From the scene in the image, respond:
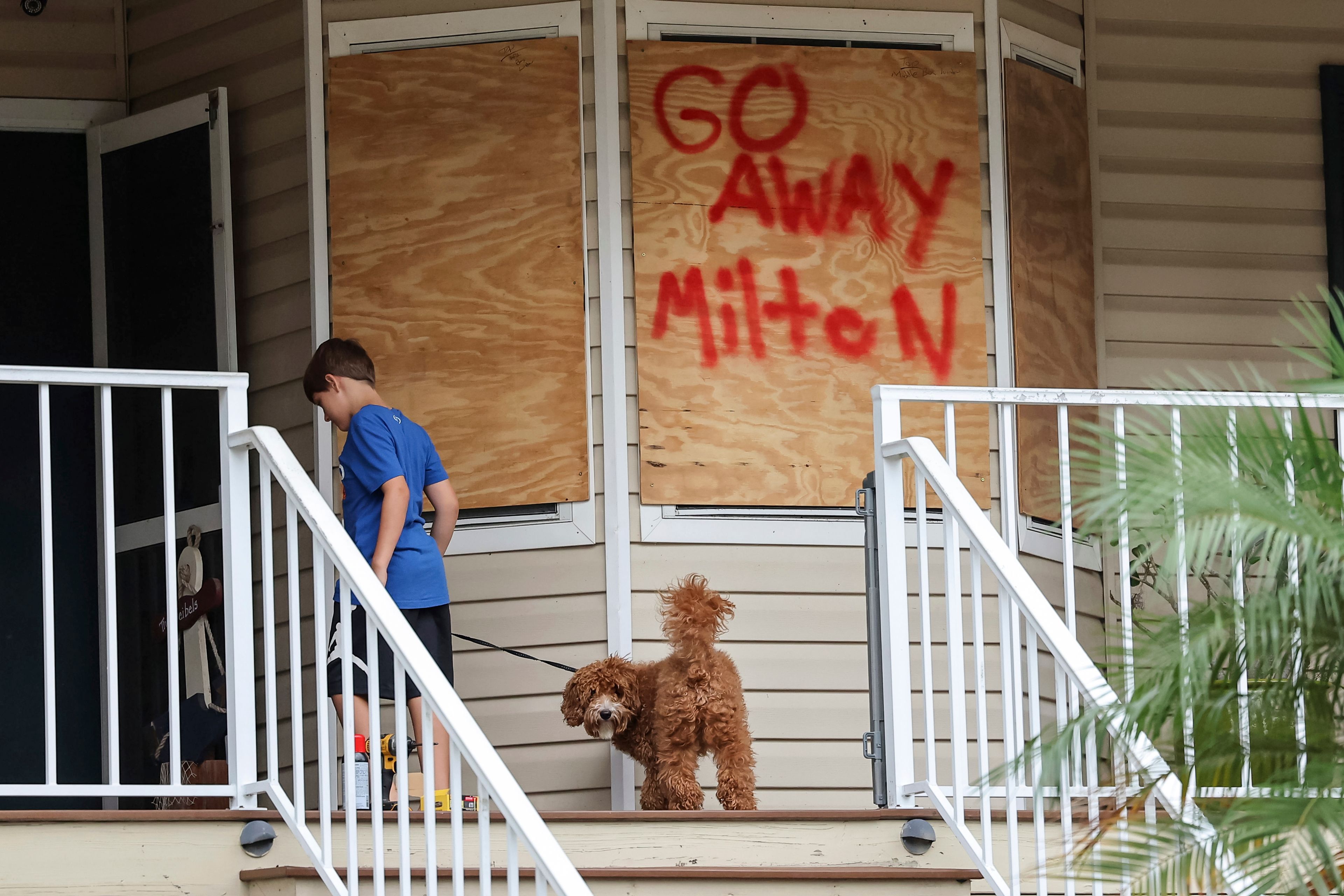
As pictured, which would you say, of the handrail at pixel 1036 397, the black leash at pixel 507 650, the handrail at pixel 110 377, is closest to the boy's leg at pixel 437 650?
the black leash at pixel 507 650

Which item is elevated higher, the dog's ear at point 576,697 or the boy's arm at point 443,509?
the boy's arm at point 443,509

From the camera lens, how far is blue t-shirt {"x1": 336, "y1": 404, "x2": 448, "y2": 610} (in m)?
4.25

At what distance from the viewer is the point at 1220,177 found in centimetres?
605

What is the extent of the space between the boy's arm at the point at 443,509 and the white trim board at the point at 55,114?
2.44m

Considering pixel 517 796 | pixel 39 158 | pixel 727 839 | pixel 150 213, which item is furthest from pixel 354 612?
pixel 39 158

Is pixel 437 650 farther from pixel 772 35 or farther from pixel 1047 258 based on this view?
pixel 1047 258

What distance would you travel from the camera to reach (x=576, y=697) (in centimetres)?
458

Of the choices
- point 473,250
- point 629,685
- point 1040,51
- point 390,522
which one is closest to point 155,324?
point 473,250

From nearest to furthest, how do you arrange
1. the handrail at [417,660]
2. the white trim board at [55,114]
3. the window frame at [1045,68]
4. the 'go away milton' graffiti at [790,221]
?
the handrail at [417,660] → the 'go away milton' graffiti at [790,221] → the window frame at [1045,68] → the white trim board at [55,114]

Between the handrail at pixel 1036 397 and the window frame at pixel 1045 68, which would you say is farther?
the window frame at pixel 1045 68

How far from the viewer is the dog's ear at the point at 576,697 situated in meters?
4.56

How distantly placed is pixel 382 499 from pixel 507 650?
3.24ft

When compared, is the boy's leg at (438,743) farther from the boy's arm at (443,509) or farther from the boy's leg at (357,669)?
the boy's arm at (443,509)

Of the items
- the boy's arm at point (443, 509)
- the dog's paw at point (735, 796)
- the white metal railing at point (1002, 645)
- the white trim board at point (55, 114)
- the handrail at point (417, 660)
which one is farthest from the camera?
the white trim board at point (55, 114)
